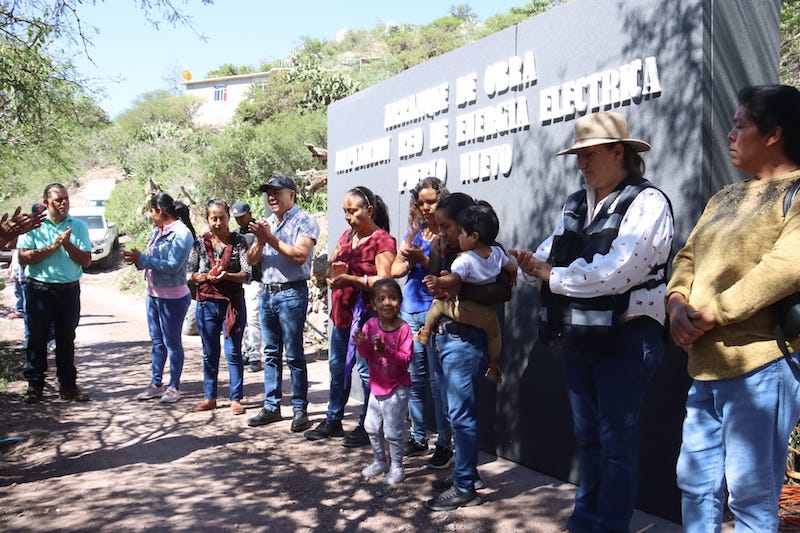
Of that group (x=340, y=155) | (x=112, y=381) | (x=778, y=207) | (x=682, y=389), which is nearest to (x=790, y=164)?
(x=778, y=207)

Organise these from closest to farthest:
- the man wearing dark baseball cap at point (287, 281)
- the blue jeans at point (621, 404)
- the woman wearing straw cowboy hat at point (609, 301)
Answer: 1. the woman wearing straw cowboy hat at point (609, 301)
2. the blue jeans at point (621, 404)
3. the man wearing dark baseball cap at point (287, 281)

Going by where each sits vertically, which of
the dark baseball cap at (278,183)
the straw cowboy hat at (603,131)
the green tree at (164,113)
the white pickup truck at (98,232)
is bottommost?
A: the straw cowboy hat at (603,131)

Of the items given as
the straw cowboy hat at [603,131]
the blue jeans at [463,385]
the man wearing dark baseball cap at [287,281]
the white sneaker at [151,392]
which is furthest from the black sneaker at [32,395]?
the straw cowboy hat at [603,131]

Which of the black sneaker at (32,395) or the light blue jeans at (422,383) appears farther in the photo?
the black sneaker at (32,395)

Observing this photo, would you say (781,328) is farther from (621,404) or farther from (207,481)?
(207,481)

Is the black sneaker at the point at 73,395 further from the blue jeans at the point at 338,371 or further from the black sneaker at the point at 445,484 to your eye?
the black sneaker at the point at 445,484

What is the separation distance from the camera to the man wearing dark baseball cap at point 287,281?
580 centimetres

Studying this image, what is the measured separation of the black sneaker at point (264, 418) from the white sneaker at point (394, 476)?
1.75 metres

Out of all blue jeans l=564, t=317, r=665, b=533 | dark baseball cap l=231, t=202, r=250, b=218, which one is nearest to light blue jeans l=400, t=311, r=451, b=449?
blue jeans l=564, t=317, r=665, b=533

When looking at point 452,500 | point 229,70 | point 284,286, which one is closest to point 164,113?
point 229,70

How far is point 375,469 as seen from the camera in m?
4.80

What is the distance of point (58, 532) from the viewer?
395 centimetres

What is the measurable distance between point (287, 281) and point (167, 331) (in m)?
1.87

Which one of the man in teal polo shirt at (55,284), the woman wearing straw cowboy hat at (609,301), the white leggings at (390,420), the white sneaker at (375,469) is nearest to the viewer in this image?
the woman wearing straw cowboy hat at (609,301)
